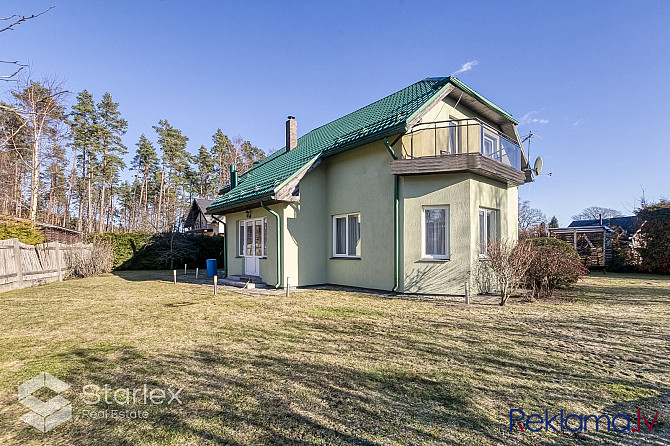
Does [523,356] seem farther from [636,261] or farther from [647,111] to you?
[636,261]

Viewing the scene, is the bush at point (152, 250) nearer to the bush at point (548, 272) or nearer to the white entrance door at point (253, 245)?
the white entrance door at point (253, 245)

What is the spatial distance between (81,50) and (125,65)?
16.1 feet

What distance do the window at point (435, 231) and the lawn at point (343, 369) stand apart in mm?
2458

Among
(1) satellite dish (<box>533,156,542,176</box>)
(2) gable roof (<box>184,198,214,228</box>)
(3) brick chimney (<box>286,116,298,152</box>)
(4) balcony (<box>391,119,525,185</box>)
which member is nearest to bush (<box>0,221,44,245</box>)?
(3) brick chimney (<box>286,116,298,152</box>)

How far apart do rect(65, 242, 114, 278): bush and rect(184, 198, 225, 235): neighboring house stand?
46.4ft

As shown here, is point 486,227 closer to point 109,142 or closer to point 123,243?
point 123,243

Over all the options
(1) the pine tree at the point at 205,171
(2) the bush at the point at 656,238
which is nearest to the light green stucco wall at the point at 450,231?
(2) the bush at the point at 656,238

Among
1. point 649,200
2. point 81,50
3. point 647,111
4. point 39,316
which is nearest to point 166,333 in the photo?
point 39,316

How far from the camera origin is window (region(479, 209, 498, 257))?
1074 centimetres

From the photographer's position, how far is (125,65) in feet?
43.8

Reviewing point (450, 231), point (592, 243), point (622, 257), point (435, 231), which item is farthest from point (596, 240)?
point (435, 231)

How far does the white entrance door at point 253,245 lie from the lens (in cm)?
1332

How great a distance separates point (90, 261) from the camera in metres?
17.4

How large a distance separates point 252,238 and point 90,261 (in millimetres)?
10066
